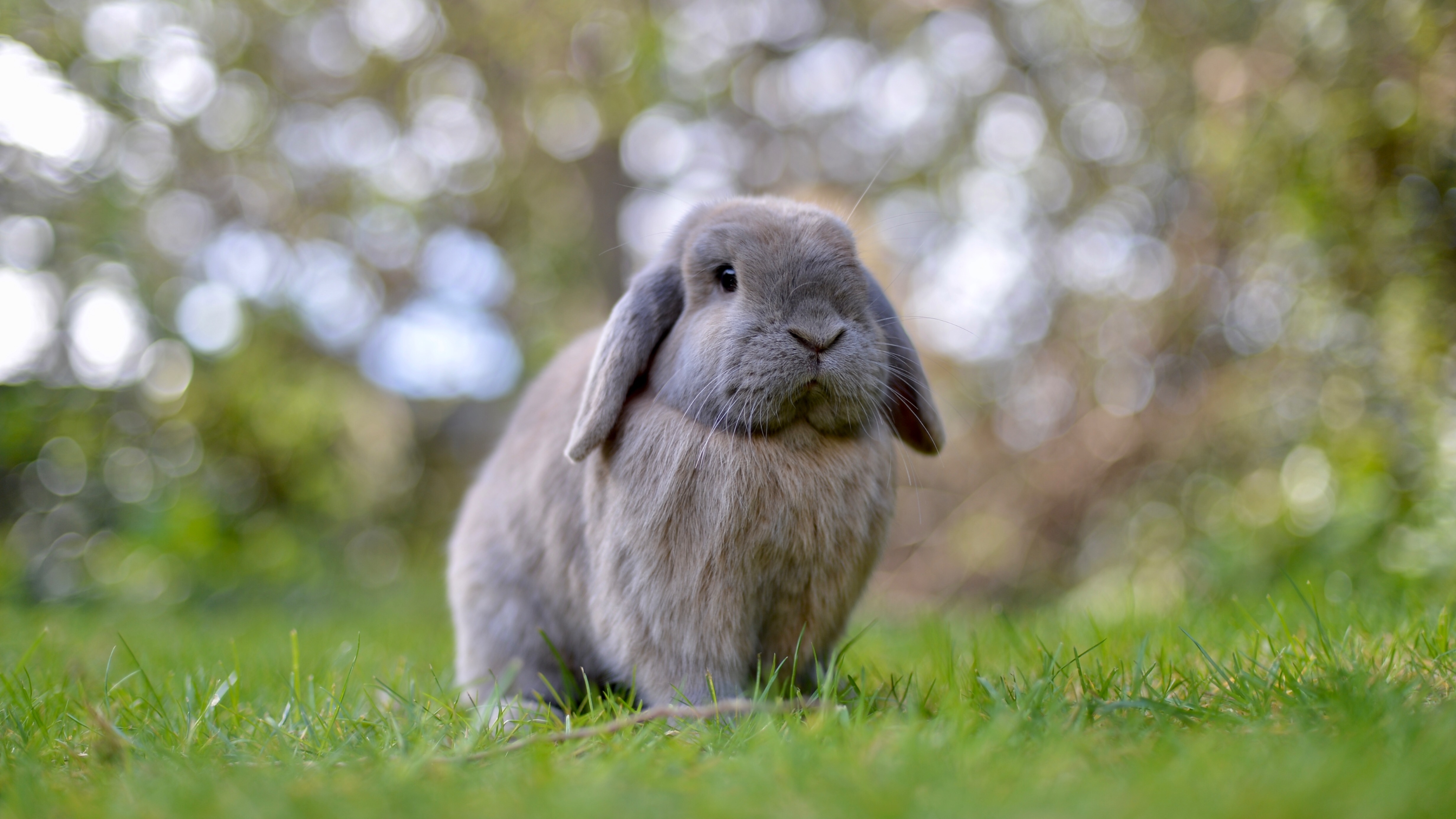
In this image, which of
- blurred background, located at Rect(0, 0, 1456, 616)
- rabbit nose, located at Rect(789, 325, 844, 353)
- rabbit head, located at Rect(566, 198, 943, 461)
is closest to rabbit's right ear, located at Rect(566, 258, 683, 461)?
rabbit head, located at Rect(566, 198, 943, 461)

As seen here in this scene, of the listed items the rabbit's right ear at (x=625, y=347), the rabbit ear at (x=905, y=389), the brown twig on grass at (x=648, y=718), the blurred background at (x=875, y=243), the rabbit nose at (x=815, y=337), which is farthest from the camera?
the blurred background at (x=875, y=243)

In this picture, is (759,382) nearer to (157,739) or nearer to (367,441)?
(157,739)

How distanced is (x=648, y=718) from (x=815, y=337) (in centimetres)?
99

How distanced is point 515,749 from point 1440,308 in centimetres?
455

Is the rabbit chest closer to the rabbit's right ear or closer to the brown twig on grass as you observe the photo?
the rabbit's right ear

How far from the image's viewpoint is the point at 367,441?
8.49 metres

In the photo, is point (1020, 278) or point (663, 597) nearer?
point (663, 597)

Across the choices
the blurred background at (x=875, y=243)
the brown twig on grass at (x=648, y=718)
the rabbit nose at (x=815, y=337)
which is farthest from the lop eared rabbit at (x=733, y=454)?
the blurred background at (x=875, y=243)

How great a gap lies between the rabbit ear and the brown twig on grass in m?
0.97

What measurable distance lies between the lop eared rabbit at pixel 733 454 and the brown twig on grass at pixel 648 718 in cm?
24

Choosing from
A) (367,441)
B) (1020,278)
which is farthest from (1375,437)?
(367,441)

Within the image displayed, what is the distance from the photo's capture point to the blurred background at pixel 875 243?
14.8 feet

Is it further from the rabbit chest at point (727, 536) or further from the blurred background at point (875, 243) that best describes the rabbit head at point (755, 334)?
the blurred background at point (875, 243)

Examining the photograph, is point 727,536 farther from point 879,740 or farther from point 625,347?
point 879,740
